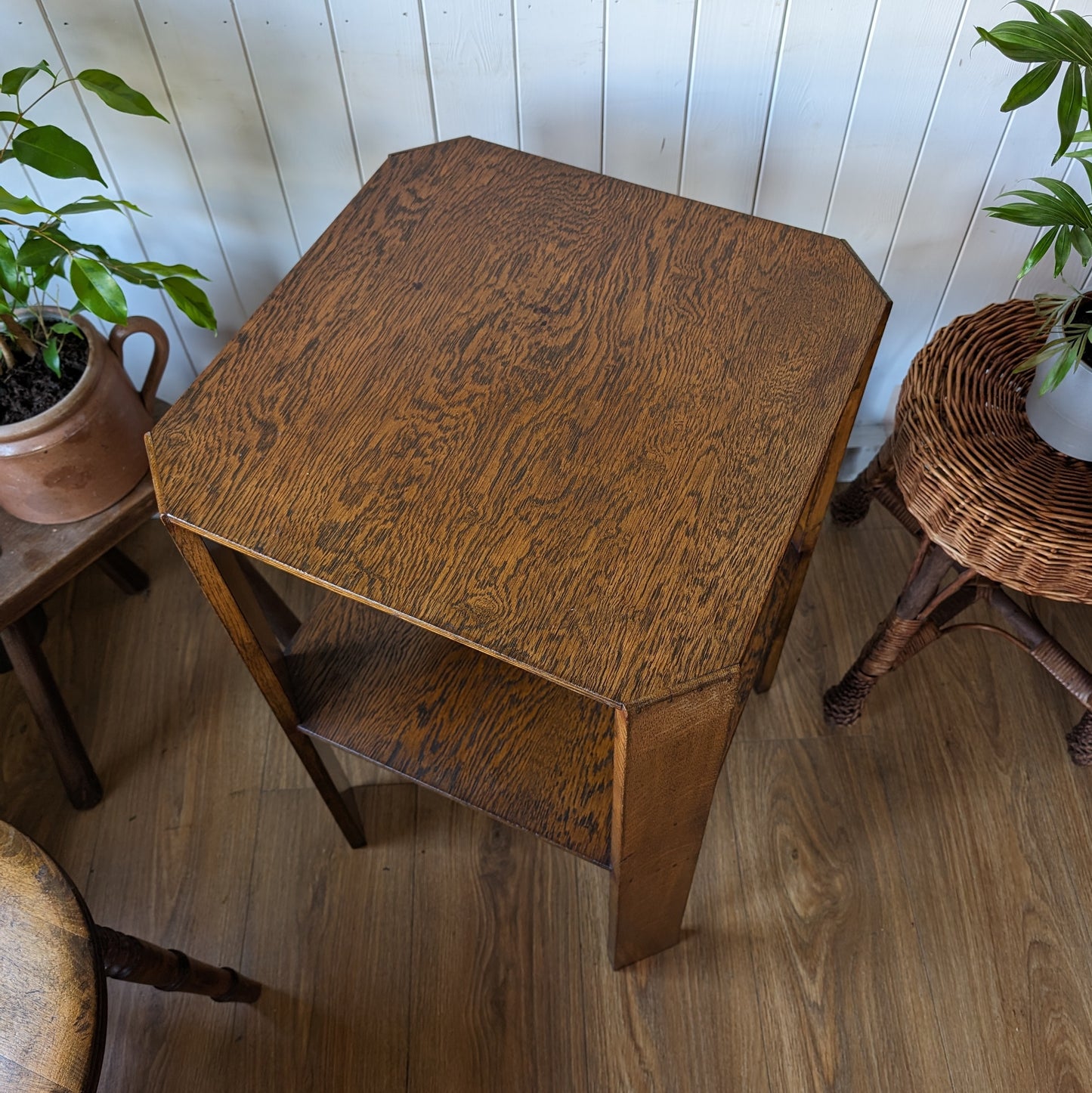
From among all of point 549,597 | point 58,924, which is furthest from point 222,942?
point 549,597

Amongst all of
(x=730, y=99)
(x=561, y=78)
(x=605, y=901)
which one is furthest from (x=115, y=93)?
(x=605, y=901)

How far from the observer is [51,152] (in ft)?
2.82

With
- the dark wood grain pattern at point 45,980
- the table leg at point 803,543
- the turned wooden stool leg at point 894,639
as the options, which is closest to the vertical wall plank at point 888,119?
the table leg at point 803,543

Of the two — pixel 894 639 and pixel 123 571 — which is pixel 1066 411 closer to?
pixel 894 639

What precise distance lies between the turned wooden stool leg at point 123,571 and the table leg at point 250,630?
1.82 feet

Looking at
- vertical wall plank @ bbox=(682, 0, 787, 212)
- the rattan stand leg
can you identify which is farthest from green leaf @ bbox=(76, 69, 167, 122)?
the rattan stand leg

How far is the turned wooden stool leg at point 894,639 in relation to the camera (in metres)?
1.13

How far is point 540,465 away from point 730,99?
612 mm

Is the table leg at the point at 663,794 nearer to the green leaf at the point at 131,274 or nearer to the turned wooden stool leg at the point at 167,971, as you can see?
the turned wooden stool leg at the point at 167,971

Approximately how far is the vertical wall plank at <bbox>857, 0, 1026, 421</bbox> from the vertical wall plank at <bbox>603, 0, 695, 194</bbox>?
0.85ft

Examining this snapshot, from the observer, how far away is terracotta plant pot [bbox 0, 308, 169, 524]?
107 centimetres

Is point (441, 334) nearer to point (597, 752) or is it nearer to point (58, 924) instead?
point (597, 752)

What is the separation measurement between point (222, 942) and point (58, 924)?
583 mm

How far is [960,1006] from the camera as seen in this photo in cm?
117
